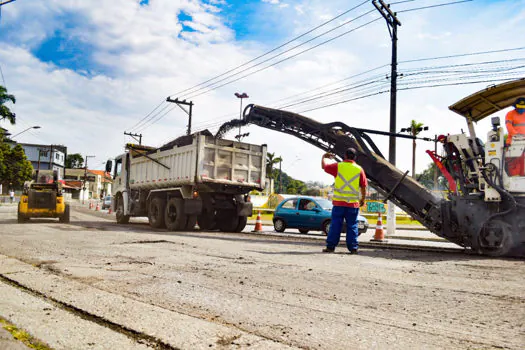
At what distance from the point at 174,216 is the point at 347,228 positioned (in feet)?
25.6

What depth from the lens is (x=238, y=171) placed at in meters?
14.2

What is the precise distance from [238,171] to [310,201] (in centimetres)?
354

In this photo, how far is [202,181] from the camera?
1315cm

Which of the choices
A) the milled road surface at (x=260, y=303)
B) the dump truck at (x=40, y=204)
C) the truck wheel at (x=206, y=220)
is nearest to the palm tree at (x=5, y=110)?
the dump truck at (x=40, y=204)

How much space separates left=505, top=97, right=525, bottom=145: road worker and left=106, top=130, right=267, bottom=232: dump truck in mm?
8189

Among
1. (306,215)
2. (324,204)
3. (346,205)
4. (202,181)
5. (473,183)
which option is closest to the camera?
(346,205)

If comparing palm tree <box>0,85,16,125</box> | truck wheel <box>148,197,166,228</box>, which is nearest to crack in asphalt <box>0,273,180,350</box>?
truck wheel <box>148,197,166,228</box>

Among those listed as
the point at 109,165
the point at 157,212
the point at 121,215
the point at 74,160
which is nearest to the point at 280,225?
the point at 157,212

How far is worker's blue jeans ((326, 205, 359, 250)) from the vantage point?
24.5 ft

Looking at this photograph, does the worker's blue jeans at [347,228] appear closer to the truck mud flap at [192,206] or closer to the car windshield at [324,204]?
the truck mud flap at [192,206]

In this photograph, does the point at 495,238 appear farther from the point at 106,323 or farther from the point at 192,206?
the point at 192,206

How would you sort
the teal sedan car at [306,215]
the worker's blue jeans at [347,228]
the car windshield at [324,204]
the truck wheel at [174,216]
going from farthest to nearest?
the car windshield at [324,204] < the teal sedan car at [306,215] < the truck wheel at [174,216] < the worker's blue jeans at [347,228]

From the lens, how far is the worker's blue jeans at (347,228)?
748 cm

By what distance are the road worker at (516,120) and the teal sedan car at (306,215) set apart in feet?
26.1
